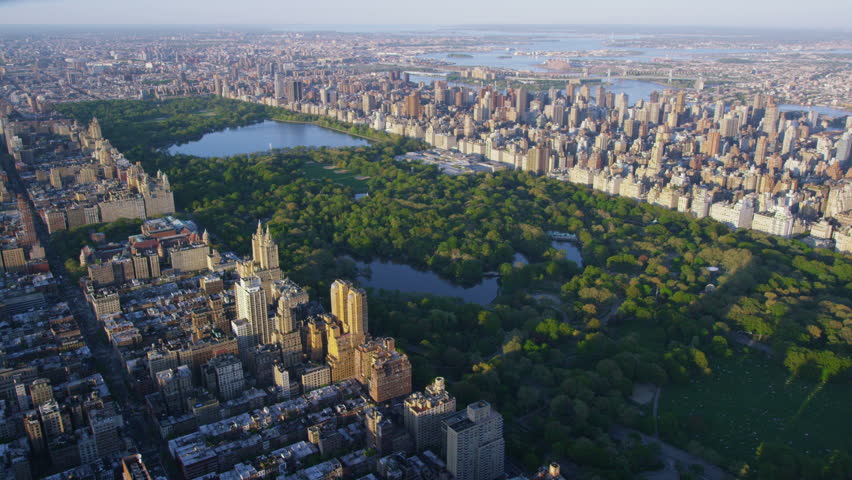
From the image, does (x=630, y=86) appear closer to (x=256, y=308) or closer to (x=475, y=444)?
(x=256, y=308)

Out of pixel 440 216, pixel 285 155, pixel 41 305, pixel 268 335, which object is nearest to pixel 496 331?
pixel 268 335

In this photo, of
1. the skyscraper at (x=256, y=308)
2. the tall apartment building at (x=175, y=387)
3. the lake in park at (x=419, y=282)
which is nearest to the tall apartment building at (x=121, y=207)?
the lake in park at (x=419, y=282)

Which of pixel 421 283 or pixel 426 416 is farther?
pixel 421 283

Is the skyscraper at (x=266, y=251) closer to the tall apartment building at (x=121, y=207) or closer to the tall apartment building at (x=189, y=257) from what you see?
the tall apartment building at (x=189, y=257)

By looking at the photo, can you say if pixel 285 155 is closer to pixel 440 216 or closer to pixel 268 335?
pixel 440 216

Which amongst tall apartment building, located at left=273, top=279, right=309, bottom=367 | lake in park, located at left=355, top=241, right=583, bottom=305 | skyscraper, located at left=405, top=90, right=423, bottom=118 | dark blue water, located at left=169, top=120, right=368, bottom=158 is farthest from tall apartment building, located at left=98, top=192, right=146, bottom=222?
skyscraper, located at left=405, top=90, right=423, bottom=118

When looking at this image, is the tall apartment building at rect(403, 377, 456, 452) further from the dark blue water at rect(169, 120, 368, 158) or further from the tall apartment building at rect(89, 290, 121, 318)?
the dark blue water at rect(169, 120, 368, 158)

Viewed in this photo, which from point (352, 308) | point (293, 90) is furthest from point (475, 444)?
point (293, 90)
